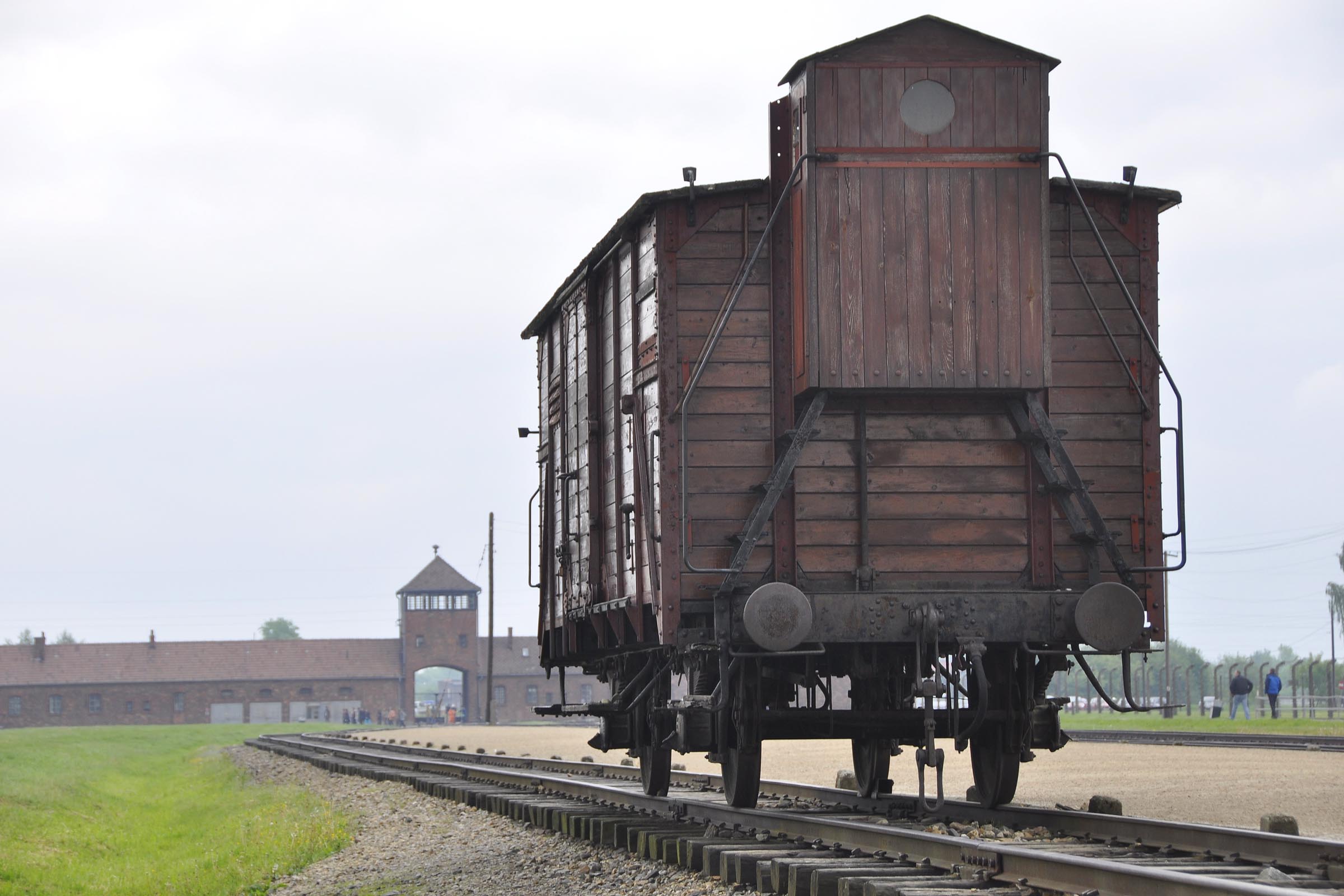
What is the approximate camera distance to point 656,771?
40.2ft

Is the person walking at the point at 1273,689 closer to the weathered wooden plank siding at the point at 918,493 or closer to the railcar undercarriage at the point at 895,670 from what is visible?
the railcar undercarriage at the point at 895,670

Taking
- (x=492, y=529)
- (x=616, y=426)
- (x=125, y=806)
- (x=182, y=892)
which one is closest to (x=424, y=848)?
(x=182, y=892)

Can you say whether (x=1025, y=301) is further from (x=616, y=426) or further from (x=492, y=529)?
(x=492, y=529)

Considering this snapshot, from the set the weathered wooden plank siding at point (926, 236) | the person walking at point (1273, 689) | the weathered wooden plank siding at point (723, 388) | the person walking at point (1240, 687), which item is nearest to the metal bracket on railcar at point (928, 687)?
the weathered wooden plank siding at point (723, 388)

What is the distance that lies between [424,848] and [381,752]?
1861cm

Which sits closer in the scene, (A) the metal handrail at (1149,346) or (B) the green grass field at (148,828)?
(A) the metal handrail at (1149,346)

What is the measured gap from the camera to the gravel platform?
29.0ft

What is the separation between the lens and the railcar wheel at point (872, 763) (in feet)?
37.2

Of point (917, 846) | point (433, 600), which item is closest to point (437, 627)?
point (433, 600)

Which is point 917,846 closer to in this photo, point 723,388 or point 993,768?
point 993,768

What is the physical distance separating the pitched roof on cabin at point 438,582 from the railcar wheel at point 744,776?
84.7m

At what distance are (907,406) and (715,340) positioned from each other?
1.29 meters

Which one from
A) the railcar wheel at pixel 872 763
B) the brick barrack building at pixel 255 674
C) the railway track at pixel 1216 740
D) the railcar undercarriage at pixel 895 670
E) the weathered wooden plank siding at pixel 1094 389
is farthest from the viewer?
the brick barrack building at pixel 255 674

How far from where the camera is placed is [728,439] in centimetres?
981
